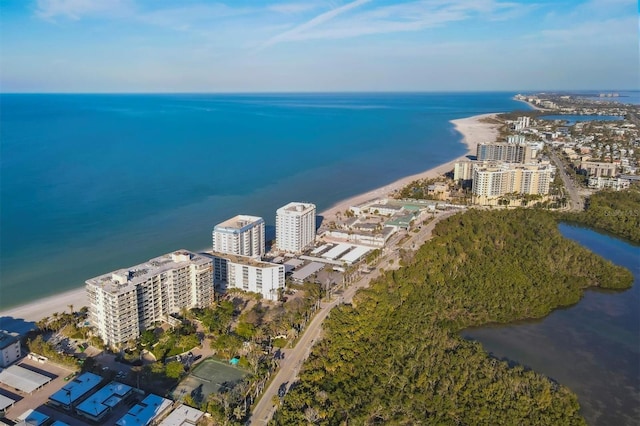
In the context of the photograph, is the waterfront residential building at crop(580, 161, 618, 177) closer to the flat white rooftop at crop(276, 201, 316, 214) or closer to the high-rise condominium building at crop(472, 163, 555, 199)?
the high-rise condominium building at crop(472, 163, 555, 199)

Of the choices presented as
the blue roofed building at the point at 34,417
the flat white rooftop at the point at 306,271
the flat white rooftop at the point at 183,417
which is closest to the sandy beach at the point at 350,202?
the blue roofed building at the point at 34,417

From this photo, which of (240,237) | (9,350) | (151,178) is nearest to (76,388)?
(9,350)

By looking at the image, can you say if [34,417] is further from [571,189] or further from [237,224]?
[571,189]

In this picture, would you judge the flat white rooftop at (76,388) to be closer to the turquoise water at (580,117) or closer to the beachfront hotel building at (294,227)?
the beachfront hotel building at (294,227)

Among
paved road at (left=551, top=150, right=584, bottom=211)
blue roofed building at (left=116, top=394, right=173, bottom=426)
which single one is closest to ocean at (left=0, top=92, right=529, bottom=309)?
blue roofed building at (left=116, top=394, right=173, bottom=426)

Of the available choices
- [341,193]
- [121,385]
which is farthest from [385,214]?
[121,385]

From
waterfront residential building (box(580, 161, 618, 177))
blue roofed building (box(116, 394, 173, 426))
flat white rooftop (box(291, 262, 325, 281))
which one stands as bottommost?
blue roofed building (box(116, 394, 173, 426))
